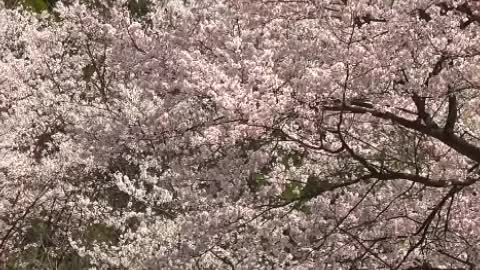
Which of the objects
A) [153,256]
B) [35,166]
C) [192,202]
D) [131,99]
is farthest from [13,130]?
[192,202]

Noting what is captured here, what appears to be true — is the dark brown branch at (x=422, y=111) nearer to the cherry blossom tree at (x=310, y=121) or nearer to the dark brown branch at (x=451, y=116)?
the cherry blossom tree at (x=310, y=121)

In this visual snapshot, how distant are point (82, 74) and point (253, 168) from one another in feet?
33.8

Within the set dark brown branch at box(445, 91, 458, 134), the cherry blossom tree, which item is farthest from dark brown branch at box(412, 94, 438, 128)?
dark brown branch at box(445, 91, 458, 134)

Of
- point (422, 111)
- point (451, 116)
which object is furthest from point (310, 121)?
point (451, 116)

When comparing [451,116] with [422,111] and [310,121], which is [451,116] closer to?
[422,111]

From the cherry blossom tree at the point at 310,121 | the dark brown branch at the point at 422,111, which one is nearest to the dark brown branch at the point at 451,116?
the cherry blossom tree at the point at 310,121

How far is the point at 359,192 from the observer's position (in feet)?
29.2

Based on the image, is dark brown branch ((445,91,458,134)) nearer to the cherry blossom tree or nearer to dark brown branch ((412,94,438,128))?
the cherry blossom tree

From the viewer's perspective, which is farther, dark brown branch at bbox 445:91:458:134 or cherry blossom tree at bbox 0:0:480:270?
dark brown branch at bbox 445:91:458:134

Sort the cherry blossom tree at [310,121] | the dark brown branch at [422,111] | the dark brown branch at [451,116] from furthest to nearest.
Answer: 1. the dark brown branch at [451,116]
2. the dark brown branch at [422,111]
3. the cherry blossom tree at [310,121]

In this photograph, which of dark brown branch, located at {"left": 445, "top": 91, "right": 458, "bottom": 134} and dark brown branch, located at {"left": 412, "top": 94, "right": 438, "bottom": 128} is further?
dark brown branch, located at {"left": 445, "top": 91, "right": 458, "bottom": 134}

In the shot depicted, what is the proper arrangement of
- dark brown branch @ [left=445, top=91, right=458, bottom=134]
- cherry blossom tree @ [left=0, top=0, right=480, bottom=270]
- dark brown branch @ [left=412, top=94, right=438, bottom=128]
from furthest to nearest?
dark brown branch @ [left=445, top=91, right=458, bottom=134]
dark brown branch @ [left=412, top=94, right=438, bottom=128]
cherry blossom tree @ [left=0, top=0, right=480, bottom=270]

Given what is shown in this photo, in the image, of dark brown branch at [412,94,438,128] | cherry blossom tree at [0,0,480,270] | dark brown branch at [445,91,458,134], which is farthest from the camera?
dark brown branch at [445,91,458,134]

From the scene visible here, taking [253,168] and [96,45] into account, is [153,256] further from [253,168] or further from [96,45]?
[96,45]
